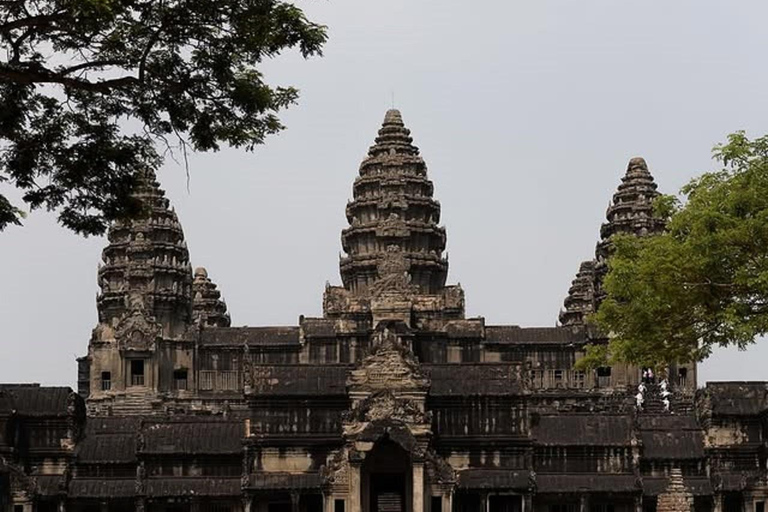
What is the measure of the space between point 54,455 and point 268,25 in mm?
46575

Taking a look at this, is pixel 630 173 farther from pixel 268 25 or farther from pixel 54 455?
pixel 268 25

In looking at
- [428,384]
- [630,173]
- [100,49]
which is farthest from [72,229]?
[630,173]

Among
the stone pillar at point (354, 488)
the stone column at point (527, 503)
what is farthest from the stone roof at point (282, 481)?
the stone column at point (527, 503)

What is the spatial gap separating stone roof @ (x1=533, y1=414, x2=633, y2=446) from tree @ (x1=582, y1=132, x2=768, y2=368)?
30146mm

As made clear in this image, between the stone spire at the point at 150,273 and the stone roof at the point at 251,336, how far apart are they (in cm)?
266

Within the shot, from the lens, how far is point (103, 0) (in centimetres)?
1961

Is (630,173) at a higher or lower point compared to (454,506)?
higher

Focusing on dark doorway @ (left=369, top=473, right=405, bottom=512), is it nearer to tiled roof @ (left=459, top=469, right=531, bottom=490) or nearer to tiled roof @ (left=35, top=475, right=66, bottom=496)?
tiled roof @ (left=459, top=469, right=531, bottom=490)

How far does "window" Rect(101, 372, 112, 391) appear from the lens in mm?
91625

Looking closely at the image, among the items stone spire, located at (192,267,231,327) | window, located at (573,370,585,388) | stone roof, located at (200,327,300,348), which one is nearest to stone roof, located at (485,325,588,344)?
window, located at (573,370,585,388)

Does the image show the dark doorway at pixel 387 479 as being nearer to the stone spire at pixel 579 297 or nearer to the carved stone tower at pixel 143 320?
the carved stone tower at pixel 143 320

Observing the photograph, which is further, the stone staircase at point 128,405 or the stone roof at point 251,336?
the stone roof at point 251,336

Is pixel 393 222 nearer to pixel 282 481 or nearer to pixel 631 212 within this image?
pixel 631 212

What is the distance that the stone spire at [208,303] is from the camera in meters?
120
